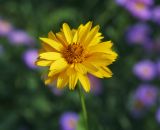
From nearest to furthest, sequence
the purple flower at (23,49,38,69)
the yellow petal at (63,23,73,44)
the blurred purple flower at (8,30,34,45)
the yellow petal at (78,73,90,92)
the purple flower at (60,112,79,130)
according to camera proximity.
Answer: the yellow petal at (78,73,90,92) < the yellow petal at (63,23,73,44) < the purple flower at (60,112,79,130) < the purple flower at (23,49,38,69) < the blurred purple flower at (8,30,34,45)

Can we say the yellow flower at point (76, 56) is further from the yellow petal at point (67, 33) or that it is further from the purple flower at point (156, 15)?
the purple flower at point (156, 15)

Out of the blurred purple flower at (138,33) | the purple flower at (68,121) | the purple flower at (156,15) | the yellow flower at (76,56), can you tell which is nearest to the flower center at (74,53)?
the yellow flower at (76,56)

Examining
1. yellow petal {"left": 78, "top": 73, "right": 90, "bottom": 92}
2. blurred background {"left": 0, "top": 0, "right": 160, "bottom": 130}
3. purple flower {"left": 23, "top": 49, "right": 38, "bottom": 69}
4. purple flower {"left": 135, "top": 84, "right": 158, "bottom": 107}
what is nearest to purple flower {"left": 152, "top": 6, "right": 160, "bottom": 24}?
blurred background {"left": 0, "top": 0, "right": 160, "bottom": 130}

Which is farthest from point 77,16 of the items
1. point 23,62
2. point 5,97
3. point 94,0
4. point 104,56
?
point 104,56

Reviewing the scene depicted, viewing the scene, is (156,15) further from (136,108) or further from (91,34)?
(91,34)

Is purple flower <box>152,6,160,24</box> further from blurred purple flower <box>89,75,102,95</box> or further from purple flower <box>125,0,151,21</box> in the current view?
blurred purple flower <box>89,75,102,95</box>

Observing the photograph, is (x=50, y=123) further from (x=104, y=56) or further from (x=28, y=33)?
(x=104, y=56)
